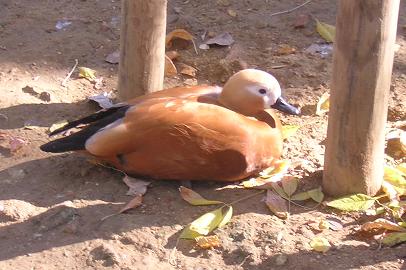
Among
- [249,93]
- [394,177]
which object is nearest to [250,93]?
[249,93]

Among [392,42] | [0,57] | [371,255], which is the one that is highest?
[392,42]

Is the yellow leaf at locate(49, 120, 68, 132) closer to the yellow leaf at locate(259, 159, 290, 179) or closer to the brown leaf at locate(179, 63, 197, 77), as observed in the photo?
the brown leaf at locate(179, 63, 197, 77)

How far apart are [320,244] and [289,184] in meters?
0.44

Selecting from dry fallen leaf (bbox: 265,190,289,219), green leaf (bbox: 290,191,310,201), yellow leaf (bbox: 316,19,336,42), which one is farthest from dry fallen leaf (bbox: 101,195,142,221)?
yellow leaf (bbox: 316,19,336,42)

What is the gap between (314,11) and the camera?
18.1 feet

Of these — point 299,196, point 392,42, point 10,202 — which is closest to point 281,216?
point 299,196

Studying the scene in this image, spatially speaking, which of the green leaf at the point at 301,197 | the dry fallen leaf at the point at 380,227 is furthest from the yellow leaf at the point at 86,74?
the dry fallen leaf at the point at 380,227

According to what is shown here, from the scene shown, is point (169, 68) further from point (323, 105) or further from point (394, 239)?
point (394, 239)

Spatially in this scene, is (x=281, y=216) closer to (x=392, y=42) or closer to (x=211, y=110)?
(x=211, y=110)

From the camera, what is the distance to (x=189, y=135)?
3.92 metres

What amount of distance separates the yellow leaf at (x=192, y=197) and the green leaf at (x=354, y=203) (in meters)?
0.50

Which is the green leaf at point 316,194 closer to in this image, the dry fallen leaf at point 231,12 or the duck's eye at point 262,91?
the duck's eye at point 262,91

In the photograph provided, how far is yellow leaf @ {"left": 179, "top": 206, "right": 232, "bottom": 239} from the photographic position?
3.73m

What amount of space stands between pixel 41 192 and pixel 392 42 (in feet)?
5.27
